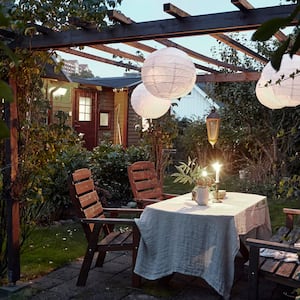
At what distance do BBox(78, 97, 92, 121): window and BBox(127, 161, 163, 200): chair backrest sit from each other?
7.53m

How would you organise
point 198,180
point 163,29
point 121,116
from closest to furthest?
point 163,29 < point 198,180 < point 121,116

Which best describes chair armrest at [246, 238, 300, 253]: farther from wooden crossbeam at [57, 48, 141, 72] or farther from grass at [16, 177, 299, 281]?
wooden crossbeam at [57, 48, 141, 72]

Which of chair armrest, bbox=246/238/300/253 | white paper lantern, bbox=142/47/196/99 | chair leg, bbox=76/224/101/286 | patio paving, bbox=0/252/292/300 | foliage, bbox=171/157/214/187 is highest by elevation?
white paper lantern, bbox=142/47/196/99

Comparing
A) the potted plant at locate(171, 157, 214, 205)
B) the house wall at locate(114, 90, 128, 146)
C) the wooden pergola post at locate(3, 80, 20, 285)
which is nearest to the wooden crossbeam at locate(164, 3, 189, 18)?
the wooden pergola post at locate(3, 80, 20, 285)

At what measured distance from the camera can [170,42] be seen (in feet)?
15.4

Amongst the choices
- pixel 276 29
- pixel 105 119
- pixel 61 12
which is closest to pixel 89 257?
pixel 61 12

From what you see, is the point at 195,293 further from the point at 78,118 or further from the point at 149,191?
the point at 78,118

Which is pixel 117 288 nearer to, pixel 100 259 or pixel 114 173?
pixel 100 259

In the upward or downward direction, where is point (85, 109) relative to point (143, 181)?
upward

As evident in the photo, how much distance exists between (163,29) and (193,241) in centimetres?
155

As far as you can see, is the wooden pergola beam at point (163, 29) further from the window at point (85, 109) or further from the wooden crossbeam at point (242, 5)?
the window at point (85, 109)

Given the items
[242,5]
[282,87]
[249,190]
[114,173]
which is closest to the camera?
[242,5]

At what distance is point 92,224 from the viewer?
3.59 m

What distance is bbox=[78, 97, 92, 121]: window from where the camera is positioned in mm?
12070
